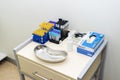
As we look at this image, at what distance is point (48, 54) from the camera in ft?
4.59

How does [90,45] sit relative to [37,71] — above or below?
above

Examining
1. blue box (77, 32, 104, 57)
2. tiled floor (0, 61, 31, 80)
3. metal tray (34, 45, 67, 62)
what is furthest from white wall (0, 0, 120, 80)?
tiled floor (0, 61, 31, 80)

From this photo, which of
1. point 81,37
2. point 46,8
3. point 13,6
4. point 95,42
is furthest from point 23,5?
point 95,42

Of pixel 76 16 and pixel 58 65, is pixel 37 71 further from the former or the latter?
pixel 76 16

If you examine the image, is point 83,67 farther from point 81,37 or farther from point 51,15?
point 51,15

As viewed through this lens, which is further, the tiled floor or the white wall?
the tiled floor

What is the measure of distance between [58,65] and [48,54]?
0.16 meters

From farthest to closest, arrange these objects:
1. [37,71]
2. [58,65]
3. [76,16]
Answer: [76,16]
[37,71]
[58,65]

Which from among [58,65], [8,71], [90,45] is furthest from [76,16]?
[8,71]

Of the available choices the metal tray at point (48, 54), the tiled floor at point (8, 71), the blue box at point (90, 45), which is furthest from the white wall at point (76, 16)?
the tiled floor at point (8, 71)

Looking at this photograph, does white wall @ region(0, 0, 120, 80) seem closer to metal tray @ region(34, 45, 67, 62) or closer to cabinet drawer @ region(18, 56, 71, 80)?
metal tray @ region(34, 45, 67, 62)

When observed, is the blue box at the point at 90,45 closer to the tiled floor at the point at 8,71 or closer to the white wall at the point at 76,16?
the white wall at the point at 76,16

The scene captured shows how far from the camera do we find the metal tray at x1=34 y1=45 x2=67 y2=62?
1.32 meters

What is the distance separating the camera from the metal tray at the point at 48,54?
1317 millimetres
